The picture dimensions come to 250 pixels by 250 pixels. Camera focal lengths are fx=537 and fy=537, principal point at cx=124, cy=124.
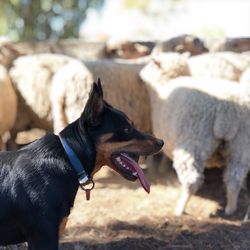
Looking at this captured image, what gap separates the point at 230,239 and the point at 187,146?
51.3 inches

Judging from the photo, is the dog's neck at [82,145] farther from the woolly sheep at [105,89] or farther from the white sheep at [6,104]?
the white sheep at [6,104]

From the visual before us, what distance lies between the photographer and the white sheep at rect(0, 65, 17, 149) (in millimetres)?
8250

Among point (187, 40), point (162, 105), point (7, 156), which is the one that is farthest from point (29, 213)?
point (187, 40)

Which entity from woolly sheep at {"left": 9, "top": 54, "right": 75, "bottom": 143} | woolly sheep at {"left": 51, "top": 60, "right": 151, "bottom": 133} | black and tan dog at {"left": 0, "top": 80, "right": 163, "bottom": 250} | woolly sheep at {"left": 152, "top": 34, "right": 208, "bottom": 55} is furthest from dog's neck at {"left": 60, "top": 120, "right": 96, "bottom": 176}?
woolly sheep at {"left": 152, "top": 34, "right": 208, "bottom": 55}

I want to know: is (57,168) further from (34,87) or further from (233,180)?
(34,87)

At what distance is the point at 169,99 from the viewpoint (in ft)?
23.0

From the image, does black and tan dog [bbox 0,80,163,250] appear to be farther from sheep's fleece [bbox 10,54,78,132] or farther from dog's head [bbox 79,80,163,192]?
sheep's fleece [bbox 10,54,78,132]

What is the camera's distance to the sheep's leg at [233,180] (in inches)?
248

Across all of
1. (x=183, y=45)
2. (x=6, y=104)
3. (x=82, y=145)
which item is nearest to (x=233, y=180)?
(x=82, y=145)

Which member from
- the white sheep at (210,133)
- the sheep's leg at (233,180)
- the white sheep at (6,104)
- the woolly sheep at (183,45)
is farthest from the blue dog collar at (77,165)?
the woolly sheep at (183,45)

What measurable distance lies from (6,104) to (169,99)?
2756 millimetres

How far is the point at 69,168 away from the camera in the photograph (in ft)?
12.2

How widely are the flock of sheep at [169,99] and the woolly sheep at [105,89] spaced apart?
14 millimetres

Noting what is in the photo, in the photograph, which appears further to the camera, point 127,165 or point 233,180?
point 233,180
